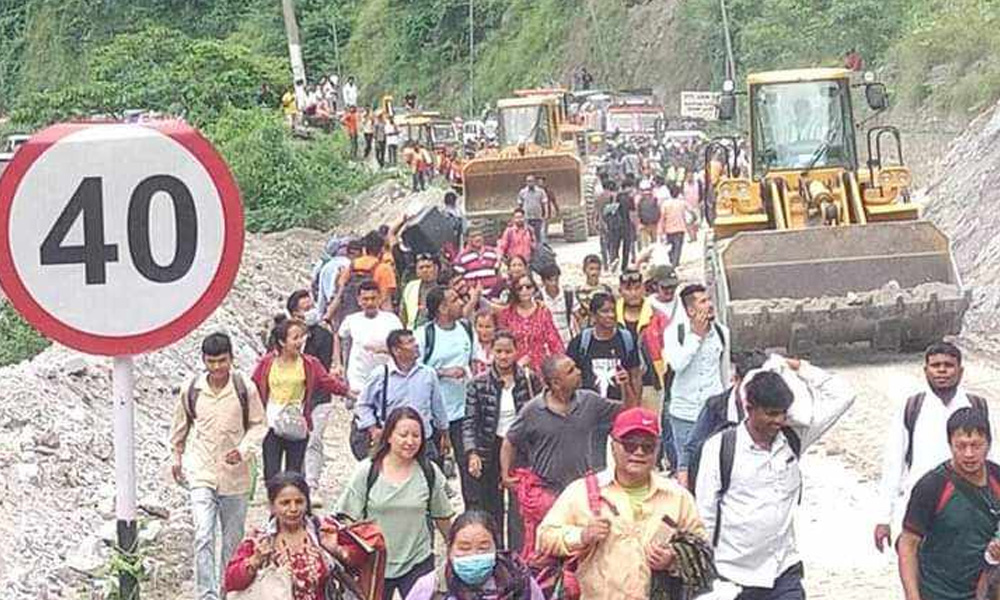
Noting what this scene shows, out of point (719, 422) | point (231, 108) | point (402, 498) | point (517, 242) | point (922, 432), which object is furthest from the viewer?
point (231, 108)

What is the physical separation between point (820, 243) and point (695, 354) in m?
8.97

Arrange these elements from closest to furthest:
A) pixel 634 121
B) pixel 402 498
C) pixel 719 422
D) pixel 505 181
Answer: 1. pixel 402 498
2. pixel 719 422
3. pixel 505 181
4. pixel 634 121

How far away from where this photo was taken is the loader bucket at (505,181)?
1419 inches

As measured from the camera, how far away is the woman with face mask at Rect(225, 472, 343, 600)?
6355 mm

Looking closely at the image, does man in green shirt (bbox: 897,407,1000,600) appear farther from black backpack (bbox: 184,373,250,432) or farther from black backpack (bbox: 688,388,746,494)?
black backpack (bbox: 184,373,250,432)

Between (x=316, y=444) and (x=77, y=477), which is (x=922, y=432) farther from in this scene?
(x=77, y=477)

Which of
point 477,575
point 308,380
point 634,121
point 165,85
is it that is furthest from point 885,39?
point 477,575

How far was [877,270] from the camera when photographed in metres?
19.2

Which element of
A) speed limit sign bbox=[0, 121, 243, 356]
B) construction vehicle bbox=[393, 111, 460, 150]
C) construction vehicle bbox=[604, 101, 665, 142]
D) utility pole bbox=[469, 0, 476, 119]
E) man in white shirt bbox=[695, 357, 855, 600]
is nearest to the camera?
speed limit sign bbox=[0, 121, 243, 356]

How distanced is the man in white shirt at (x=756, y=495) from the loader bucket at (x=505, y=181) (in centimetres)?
2881

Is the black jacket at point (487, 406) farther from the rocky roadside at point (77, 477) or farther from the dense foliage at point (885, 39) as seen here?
the dense foliage at point (885, 39)

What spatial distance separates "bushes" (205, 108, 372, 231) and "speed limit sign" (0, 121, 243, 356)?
95.7 feet

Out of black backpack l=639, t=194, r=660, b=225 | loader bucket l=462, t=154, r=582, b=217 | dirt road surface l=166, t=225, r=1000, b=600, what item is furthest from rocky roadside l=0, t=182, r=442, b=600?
loader bucket l=462, t=154, r=582, b=217

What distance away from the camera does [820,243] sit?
762 inches
